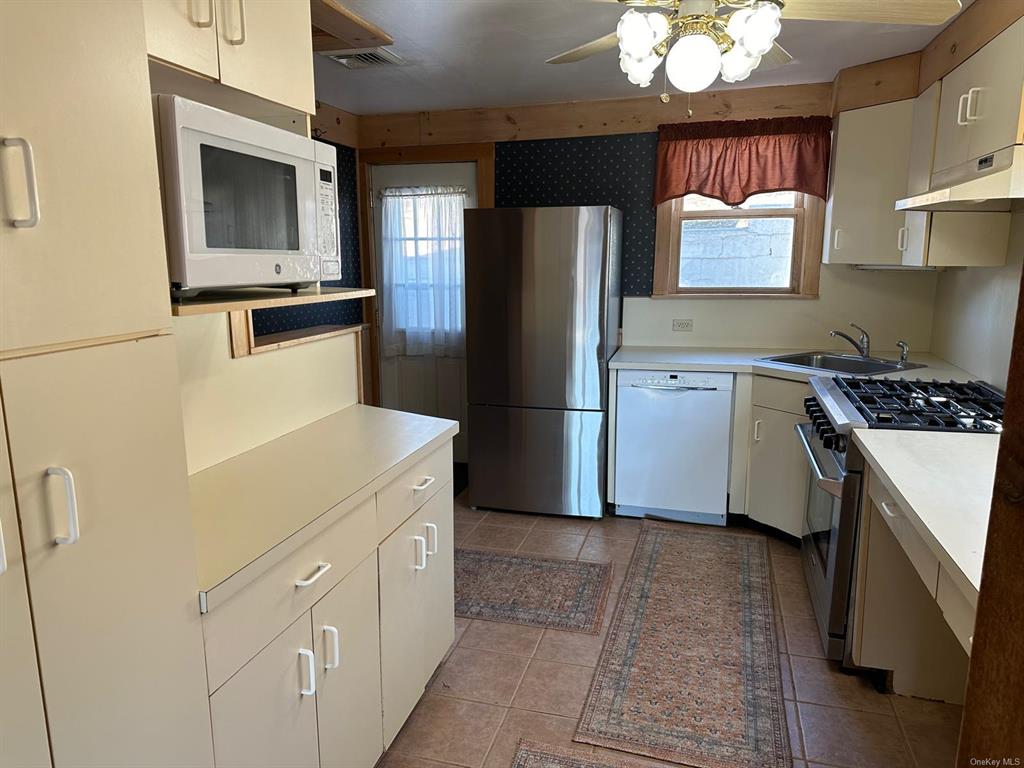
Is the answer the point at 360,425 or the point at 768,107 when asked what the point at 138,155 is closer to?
the point at 360,425

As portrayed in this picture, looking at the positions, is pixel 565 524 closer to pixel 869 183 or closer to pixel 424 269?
pixel 424 269

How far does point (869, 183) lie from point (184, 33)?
3136mm

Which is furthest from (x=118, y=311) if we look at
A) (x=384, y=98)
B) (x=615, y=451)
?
(x=384, y=98)

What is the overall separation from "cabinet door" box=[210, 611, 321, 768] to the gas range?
1.80 metres

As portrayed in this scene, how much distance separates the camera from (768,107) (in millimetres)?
3646

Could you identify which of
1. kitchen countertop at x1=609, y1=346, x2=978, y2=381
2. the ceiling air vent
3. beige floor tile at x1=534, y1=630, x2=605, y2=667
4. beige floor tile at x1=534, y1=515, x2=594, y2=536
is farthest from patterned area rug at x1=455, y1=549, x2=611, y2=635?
the ceiling air vent

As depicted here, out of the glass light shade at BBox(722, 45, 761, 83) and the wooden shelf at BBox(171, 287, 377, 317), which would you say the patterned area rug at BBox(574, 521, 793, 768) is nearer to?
the wooden shelf at BBox(171, 287, 377, 317)

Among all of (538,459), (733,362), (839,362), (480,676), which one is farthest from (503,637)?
(839,362)

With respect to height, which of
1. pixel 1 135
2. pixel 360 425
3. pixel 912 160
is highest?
pixel 912 160

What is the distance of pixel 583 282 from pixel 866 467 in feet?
5.64

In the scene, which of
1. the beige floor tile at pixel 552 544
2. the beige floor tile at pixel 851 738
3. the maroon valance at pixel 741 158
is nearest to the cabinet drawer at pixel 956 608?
the beige floor tile at pixel 851 738

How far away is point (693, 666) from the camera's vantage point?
94.5 inches

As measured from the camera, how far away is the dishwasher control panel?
3453 mm

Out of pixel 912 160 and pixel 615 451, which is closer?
pixel 912 160
